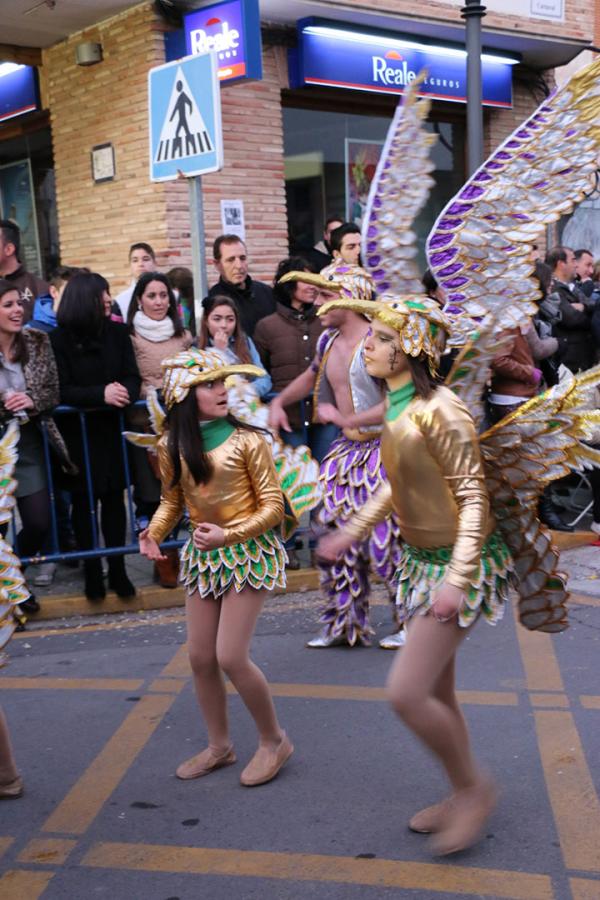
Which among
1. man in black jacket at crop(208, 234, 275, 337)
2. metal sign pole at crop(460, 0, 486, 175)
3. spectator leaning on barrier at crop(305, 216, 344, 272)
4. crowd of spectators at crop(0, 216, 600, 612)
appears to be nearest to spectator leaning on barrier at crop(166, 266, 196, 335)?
spectator leaning on barrier at crop(305, 216, 344, 272)

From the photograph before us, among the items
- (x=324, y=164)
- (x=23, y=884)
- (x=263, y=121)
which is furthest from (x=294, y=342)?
(x=324, y=164)

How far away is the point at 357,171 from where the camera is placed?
12852 millimetres

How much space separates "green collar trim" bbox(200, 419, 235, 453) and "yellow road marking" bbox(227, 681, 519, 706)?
1464 mm

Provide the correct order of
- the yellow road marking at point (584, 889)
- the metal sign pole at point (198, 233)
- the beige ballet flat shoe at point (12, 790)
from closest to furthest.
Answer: the yellow road marking at point (584, 889) < the beige ballet flat shoe at point (12, 790) < the metal sign pole at point (198, 233)

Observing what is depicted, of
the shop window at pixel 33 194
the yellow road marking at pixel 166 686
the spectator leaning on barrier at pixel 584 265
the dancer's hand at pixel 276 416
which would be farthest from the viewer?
the shop window at pixel 33 194

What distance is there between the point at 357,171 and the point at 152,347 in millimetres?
7233

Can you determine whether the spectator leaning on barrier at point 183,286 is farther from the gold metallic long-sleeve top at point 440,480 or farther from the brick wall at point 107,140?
the gold metallic long-sleeve top at point 440,480

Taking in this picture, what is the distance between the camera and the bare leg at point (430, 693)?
308 centimetres

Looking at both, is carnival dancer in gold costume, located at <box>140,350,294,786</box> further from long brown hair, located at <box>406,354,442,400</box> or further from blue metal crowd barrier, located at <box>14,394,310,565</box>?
blue metal crowd barrier, located at <box>14,394,310,565</box>

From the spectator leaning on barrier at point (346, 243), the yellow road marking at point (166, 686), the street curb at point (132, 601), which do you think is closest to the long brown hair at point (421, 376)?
the yellow road marking at point (166, 686)

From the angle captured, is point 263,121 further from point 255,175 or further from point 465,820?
point 465,820

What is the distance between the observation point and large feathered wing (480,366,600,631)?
3203 millimetres

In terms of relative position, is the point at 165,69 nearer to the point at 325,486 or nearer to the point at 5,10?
the point at 325,486

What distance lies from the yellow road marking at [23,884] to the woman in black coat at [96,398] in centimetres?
286
